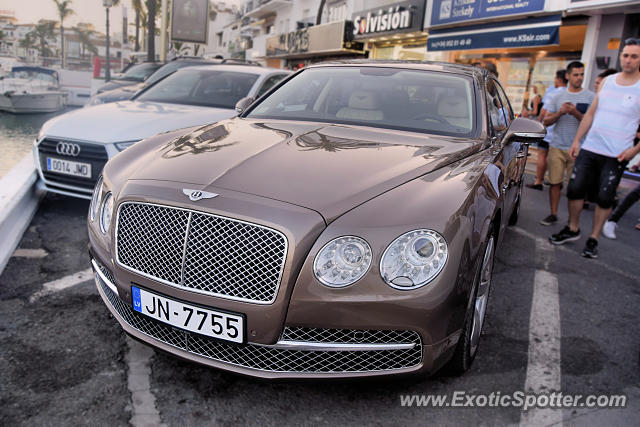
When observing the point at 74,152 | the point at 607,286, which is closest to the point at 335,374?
the point at 607,286

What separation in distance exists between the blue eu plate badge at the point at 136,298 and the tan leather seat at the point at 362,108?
172cm

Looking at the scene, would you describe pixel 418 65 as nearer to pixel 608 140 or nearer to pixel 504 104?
pixel 504 104

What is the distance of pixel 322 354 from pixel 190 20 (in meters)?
21.0

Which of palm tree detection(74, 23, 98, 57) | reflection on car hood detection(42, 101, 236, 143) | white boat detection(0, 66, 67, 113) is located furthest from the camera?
palm tree detection(74, 23, 98, 57)

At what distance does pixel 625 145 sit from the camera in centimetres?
440

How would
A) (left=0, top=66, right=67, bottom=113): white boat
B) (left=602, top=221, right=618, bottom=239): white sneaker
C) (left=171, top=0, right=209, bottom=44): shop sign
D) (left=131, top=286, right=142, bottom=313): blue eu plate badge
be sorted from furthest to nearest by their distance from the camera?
(left=171, top=0, right=209, bottom=44): shop sign, (left=0, top=66, right=67, bottom=113): white boat, (left=602, top=221, right=618, bottom=239): white sneaker, (left=131, top=286, right=142, bottom=313): blue eu plate badge

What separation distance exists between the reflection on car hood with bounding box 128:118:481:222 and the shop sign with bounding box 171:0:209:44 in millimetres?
19133

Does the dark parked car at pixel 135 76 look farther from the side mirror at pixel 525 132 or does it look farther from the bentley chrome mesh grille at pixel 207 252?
the bentley chrome mesh grille at pixel 207 252

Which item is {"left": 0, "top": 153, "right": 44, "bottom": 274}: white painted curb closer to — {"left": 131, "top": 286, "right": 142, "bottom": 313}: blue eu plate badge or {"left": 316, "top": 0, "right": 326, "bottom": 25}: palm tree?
{"left": 131, "top": 286, "right": 142, "bottom": 313}: blue eu plate badge

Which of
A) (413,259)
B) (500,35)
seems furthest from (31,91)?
(413,259)

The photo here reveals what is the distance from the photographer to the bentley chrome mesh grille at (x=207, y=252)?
1860 mm

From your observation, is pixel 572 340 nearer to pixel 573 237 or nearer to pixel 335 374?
pixel 335 374

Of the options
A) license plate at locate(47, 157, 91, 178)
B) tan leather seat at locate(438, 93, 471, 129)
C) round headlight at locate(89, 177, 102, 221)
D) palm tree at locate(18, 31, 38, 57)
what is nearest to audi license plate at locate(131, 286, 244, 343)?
round headlight at locate(89, 177, 102, 221)

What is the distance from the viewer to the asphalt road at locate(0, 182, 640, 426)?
6.81ft
